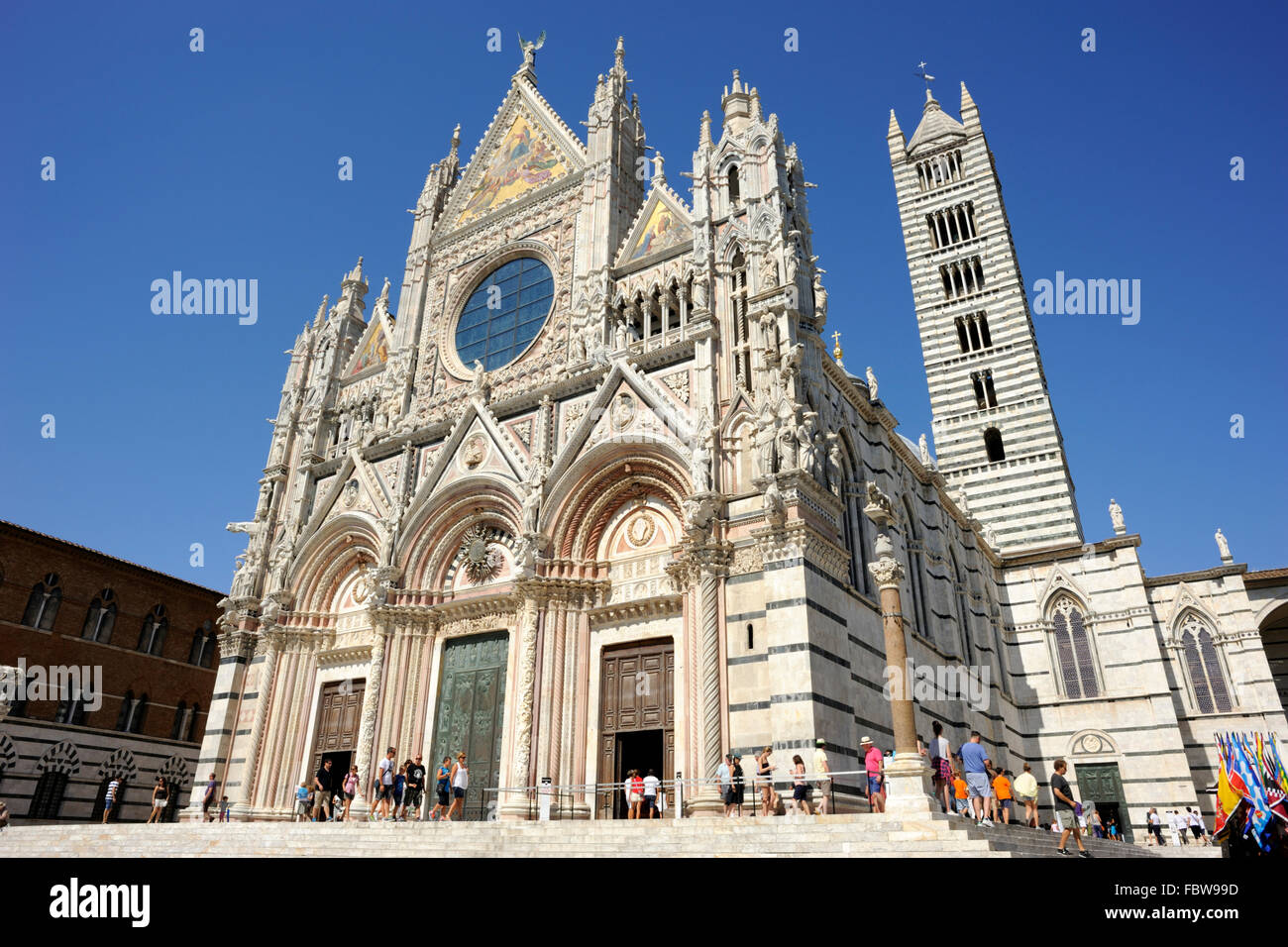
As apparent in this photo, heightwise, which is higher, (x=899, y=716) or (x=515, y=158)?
(x=515, y=158)

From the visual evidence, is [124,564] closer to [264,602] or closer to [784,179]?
[264,602]

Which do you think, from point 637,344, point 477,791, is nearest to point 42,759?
point 477,791

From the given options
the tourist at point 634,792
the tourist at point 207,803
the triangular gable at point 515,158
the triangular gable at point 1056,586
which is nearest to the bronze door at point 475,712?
the tourist at point 634,792

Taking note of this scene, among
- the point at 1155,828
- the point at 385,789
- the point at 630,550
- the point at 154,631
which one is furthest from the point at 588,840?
the point at 154,631

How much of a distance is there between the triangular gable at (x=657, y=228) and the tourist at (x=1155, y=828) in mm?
20122

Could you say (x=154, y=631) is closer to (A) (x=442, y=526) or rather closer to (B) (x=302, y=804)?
(B) (x=302, y=804)

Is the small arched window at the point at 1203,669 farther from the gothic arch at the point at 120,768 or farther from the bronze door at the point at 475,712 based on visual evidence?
the gothic arch at the point at 120,768

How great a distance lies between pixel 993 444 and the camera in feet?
121

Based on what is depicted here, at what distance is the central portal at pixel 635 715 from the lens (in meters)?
16.4

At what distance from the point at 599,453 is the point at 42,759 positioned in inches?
799

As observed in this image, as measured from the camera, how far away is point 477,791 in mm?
17656

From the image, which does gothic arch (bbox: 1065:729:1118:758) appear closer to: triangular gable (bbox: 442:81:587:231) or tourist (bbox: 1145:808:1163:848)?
tourist (bbox: 1145:808:1163:848)

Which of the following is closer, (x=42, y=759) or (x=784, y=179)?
(x=784, y=179)

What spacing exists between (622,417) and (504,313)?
299 inches
